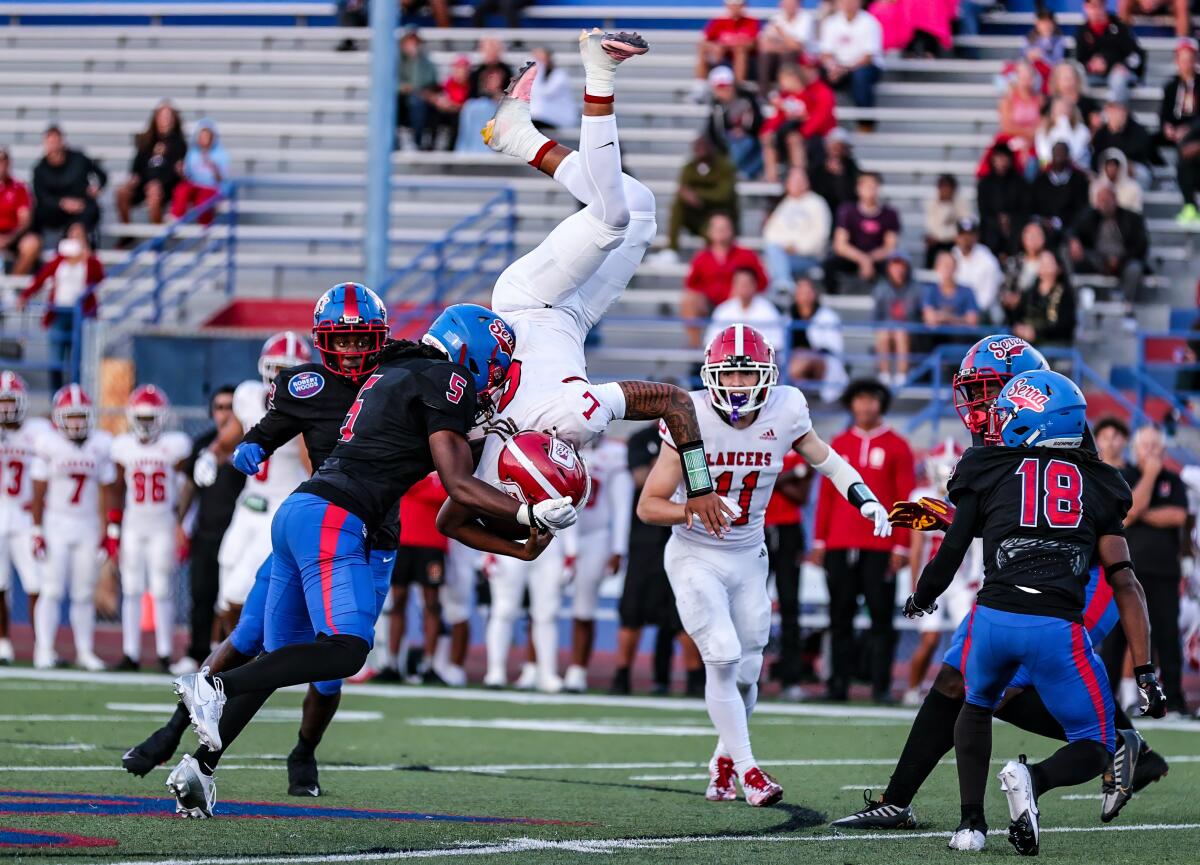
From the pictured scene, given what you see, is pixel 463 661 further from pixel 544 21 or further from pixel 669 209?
pixel 544 21

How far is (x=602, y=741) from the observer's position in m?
9.64

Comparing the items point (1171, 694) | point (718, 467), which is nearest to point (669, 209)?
point (1171, 694)

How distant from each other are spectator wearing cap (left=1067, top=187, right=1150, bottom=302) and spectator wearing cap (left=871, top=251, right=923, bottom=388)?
1.42 m

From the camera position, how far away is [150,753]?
634cm

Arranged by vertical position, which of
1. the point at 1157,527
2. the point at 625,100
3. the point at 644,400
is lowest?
the point at 1157,527

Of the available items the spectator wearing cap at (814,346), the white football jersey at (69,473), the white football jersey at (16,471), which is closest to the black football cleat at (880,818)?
the spectator wearing cap at (814,346)

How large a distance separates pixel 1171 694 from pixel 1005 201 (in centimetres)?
547

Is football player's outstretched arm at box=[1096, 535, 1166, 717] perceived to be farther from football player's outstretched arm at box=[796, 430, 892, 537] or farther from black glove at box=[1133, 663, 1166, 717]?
football player's outstretched arm at box=[796, 430, 892, 537]

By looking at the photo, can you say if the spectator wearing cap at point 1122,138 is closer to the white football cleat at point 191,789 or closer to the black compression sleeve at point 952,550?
the black compression sleeve at point 952,550

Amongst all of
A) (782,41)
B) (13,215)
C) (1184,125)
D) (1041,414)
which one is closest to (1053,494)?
(1041,414)

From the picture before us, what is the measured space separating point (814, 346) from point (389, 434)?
29.6ft

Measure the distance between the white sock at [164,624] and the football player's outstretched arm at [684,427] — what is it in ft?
22.1

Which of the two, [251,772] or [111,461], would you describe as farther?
[111,461]

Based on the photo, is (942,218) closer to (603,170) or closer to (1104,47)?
(1104,47)
